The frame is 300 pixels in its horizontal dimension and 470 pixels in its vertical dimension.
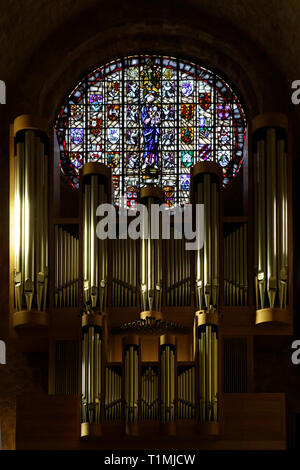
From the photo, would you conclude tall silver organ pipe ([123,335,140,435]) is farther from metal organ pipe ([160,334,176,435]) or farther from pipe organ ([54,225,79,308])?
pipe organ ([54,225,79,308])

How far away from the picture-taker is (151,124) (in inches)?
869

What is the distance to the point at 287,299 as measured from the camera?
1919 centimetres

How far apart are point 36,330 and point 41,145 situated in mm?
2688

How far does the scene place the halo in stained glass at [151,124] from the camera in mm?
21734

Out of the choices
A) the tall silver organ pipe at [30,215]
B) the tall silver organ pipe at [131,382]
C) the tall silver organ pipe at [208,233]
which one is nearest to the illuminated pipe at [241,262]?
the tall silver organ pipe at [208,233]

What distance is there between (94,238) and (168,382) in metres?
2.48

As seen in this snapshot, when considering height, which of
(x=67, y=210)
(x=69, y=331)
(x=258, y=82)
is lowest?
(x=69, y=331)

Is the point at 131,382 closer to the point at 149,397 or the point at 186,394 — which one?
the point at 149,397

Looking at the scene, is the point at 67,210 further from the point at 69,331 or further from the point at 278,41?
the point at 278,41

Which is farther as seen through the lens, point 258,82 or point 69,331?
point 258,82

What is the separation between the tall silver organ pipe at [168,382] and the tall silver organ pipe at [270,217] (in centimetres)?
144
